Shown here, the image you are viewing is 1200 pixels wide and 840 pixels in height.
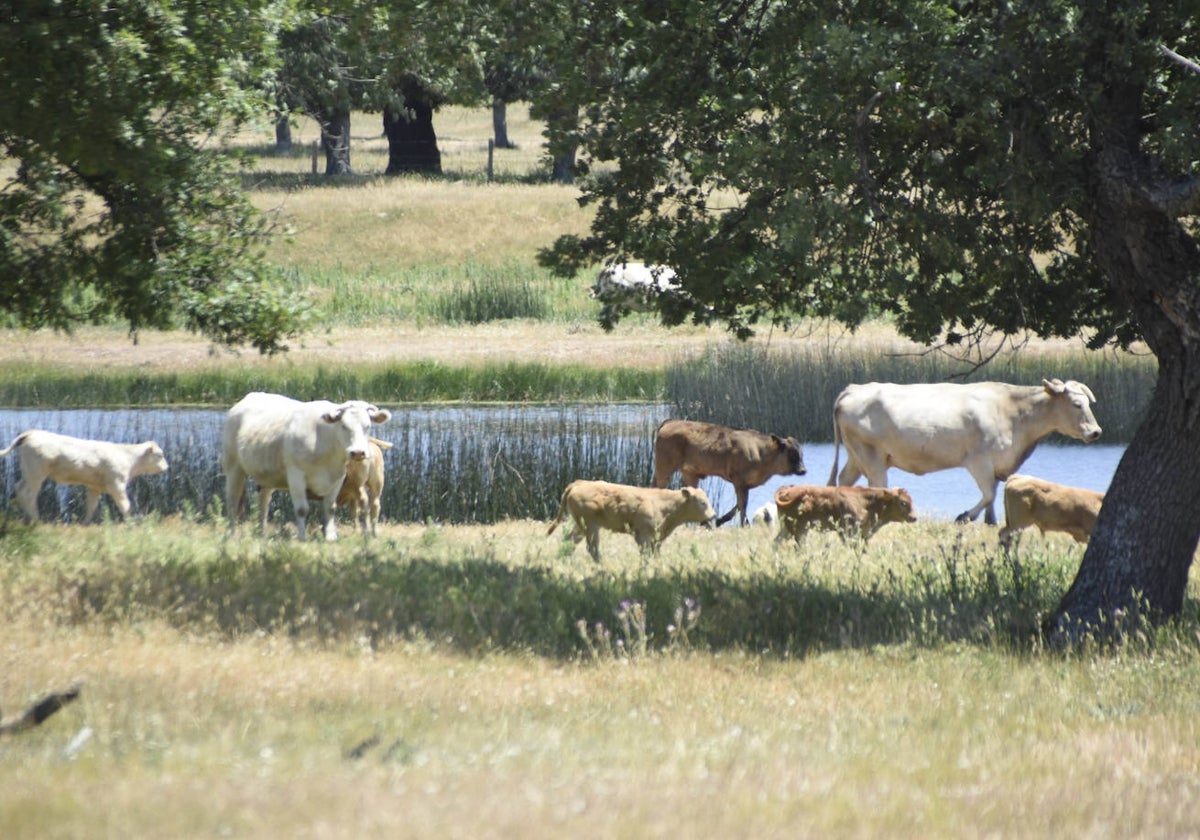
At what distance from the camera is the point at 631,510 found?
13.8m

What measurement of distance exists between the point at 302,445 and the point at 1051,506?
25.8 ft

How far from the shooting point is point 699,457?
19.3 m

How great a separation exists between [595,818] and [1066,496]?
9.47m

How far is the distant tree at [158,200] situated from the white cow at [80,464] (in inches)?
108

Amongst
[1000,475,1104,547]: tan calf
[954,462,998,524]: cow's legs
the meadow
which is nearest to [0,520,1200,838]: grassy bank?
the meadow

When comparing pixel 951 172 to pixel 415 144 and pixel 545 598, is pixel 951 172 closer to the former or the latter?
pixel 545 598

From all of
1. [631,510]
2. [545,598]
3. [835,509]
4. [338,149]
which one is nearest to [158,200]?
[631,510]

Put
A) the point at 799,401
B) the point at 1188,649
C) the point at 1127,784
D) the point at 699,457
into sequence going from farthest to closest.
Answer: the point at 799,401, the point at 699,457, the point at 1188,649, the point at 1127,784

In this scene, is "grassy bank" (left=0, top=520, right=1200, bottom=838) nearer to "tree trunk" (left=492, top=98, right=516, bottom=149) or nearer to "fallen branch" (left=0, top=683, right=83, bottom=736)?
"fallen branch" (left=0, top=683, right=83, bottom=736)

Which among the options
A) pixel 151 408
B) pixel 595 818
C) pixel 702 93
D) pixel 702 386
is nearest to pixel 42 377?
pixel 151 408

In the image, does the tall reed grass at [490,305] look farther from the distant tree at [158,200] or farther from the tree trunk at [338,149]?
the distant tree at [158,200]

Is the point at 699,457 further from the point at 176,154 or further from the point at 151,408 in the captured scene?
the point at 151,408

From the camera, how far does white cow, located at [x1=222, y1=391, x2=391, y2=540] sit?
52.7 feet

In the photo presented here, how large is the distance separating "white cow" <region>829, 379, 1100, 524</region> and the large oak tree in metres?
5.79
